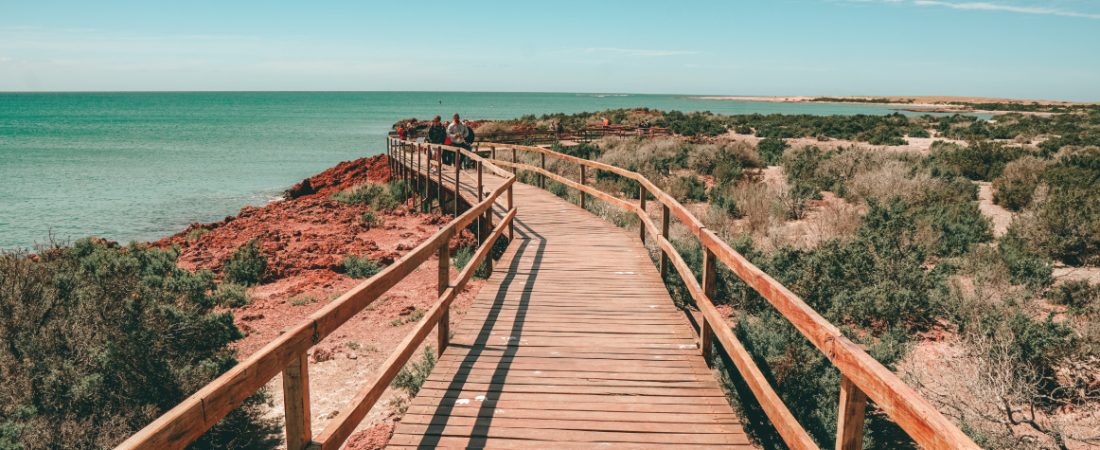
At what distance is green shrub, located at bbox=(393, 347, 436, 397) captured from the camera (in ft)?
21.6

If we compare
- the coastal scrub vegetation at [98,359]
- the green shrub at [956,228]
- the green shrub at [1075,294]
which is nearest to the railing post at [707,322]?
the coastal scrub vegetation at [98,359]

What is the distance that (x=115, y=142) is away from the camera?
179 feet

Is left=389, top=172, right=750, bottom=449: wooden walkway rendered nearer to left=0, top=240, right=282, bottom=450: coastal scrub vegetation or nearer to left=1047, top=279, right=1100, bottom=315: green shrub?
left=0, top=240, right=282, bottom=450: coastal scrub vegetation

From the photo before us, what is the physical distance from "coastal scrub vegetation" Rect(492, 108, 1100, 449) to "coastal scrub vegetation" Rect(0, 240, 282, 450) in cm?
480

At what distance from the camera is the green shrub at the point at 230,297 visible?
10.1 metres

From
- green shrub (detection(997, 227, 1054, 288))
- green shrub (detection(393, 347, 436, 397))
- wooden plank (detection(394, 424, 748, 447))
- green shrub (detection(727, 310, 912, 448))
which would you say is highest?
wooden plank (detection(394, 424, 748, 447))

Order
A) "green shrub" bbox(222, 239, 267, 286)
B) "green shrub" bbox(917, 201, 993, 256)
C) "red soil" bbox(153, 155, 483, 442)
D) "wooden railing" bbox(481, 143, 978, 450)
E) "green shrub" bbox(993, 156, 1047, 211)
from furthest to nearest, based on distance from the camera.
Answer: "green shrub" bbox(993, 156, 1047, 211), "green shrub" bbox(222, 239, 267, 286), "green shrub" bbox(917, 201, 993, 256), "red soil" bbox(153, 155, 483, 442), "wooden railing" bbox(481, 143, 978, 450)

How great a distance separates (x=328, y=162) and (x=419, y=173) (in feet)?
77.7

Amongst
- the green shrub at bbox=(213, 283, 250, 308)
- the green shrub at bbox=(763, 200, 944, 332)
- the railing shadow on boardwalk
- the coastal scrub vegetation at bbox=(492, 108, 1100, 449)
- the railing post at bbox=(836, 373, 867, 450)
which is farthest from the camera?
the green shrub at bbox=(213, 283, 250, 308)

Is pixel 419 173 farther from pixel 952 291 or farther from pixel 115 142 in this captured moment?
pixel 115 142

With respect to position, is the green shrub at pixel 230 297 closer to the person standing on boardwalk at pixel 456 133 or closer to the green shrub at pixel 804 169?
the person standing on boardwalk at pixel 456 133

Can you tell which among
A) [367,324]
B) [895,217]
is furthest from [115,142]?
[895,217]

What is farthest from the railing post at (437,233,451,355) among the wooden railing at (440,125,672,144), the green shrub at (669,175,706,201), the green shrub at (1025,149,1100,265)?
the wooden railing at (440,125,672,144)

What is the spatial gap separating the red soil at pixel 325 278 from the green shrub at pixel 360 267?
0.51 feet
